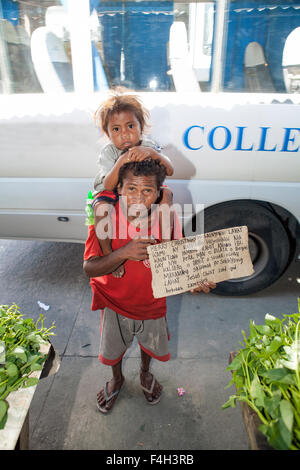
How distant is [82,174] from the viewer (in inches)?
112

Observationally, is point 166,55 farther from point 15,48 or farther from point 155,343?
point 155,343

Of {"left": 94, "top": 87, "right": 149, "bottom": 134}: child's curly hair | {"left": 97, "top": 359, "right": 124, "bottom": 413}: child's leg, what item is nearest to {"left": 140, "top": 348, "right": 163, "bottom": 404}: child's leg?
{"left": 97, "top": 359, "right": 124, "bottom": 413}: child's leg

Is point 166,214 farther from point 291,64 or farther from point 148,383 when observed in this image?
point 291,64

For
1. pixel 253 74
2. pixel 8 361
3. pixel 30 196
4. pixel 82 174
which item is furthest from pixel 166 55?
pixel 8 361

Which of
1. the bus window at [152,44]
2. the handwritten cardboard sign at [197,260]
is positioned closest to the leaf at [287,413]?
the handwritten cardboard sign at [197,260]

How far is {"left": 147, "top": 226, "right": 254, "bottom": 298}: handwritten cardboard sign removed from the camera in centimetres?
150

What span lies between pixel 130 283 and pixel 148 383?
Answer: 0.88 meters

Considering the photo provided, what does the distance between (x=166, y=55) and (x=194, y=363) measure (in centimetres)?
247

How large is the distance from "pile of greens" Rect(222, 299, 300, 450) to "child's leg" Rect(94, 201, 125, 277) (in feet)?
2.46

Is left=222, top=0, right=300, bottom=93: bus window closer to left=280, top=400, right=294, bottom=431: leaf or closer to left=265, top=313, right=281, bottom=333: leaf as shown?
left=265, top=313, right=281, bottom=333: leaf

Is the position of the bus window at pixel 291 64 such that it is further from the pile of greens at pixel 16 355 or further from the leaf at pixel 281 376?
the pile of greens at pixel 16 355

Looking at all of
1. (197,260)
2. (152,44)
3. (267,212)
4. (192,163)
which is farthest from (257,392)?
(152,44)

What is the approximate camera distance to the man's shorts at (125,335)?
1957mm

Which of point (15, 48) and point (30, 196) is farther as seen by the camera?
point (30, 196)
